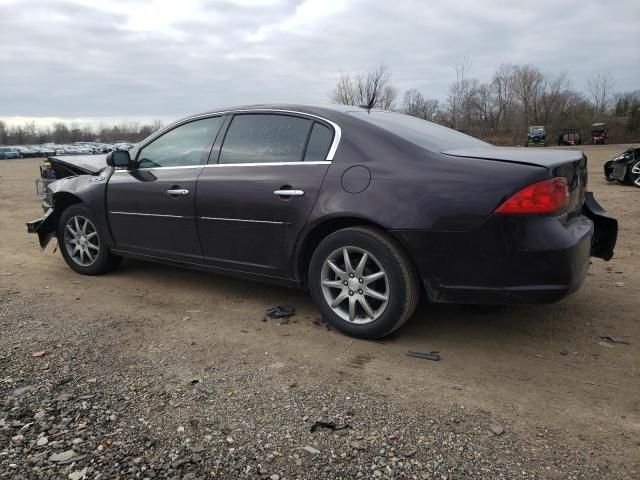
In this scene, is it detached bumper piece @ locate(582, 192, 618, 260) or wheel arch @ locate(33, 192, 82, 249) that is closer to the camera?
detached bumper piece @ locate(582, 192, 618, 260)

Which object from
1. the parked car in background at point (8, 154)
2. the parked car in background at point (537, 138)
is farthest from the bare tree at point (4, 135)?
the parked car in background at point (537, 138)

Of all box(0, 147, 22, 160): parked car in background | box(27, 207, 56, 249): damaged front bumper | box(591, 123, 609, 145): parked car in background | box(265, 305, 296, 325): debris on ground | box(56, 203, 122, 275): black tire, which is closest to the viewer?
box(265, 305, 296, 325): debris on ground

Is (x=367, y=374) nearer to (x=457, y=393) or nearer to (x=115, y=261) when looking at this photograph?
(x=457, y=393)

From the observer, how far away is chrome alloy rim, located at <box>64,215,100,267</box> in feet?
17.2

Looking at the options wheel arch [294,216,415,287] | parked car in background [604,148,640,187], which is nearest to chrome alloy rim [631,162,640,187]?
parked car in background [604,148,640,187]

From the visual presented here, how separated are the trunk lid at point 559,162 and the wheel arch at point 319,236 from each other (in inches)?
26.1

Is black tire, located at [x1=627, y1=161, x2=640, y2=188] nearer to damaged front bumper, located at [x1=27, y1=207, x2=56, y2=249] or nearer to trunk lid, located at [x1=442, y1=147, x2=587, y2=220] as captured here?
trunk lid, located at [x1=442, y1=147, x2=587, y2=220]

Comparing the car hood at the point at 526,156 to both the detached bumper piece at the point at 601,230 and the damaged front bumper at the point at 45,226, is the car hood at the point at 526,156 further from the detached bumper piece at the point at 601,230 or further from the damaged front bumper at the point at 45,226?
the damaged front bumper at the point at 45,226

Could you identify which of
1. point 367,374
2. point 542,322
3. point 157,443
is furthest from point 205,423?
point 542,322

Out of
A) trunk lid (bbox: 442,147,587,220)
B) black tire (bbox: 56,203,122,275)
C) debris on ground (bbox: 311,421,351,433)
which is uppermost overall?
trunk lid (bbox: 442,147,587,220)

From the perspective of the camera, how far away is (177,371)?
3197mm

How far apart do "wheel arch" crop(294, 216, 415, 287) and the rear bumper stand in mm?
170

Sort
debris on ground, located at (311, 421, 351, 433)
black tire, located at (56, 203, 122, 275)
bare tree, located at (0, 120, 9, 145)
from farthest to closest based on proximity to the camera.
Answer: bare tree, located at (0, 120, 9, 145) < black tire, located at (56, 203, 122, 275) < debris on ground, located at (311, 421, 351, 433)

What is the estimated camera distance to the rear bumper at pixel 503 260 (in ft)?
9.93
